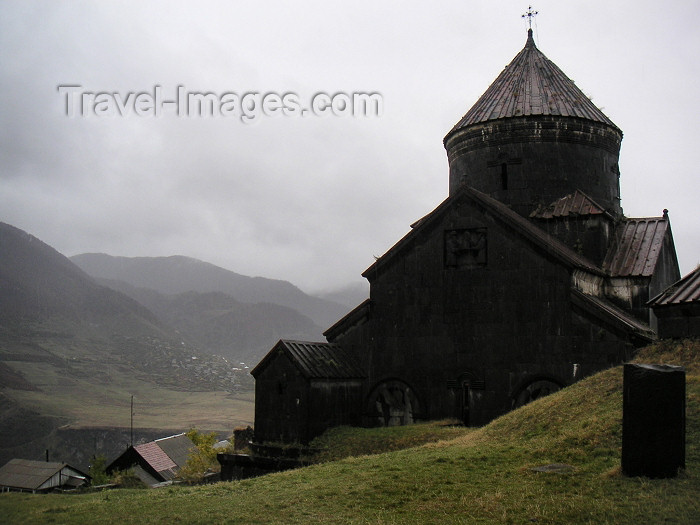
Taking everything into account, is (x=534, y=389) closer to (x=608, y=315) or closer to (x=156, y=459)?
(x=608, y=315)

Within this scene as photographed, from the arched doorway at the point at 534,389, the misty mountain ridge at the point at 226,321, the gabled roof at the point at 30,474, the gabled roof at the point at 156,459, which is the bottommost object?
the misty mountain ridge at the point at 226,321

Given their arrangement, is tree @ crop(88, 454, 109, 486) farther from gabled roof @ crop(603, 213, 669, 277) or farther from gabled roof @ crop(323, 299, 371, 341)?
gabled roof @ crop(603, 213, 669, 277)

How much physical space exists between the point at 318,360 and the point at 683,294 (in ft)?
24.1

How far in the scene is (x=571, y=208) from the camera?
57.7 ft

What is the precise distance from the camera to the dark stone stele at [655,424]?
7.70 m

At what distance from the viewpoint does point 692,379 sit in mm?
10289

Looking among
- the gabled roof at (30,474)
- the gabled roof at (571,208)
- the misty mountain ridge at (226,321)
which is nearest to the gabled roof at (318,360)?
the gabled roof at (571,208)

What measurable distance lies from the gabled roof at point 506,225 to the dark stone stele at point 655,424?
7.15 m

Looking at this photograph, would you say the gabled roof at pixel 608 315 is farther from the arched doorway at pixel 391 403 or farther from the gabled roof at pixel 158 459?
the gabled roof at pixel 158 459

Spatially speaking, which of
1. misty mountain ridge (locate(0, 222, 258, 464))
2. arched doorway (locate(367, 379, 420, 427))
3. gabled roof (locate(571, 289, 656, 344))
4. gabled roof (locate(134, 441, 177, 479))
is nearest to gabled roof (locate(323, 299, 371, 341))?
arched doorway (locate(367, 379, 420, 427))

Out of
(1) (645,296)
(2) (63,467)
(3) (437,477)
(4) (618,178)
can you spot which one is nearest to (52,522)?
(3) (437,477)

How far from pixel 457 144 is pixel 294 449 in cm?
922

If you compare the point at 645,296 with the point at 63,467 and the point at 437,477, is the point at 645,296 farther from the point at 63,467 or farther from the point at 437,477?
the point at 63,467

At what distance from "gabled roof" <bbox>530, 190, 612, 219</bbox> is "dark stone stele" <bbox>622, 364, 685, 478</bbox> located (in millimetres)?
9936
